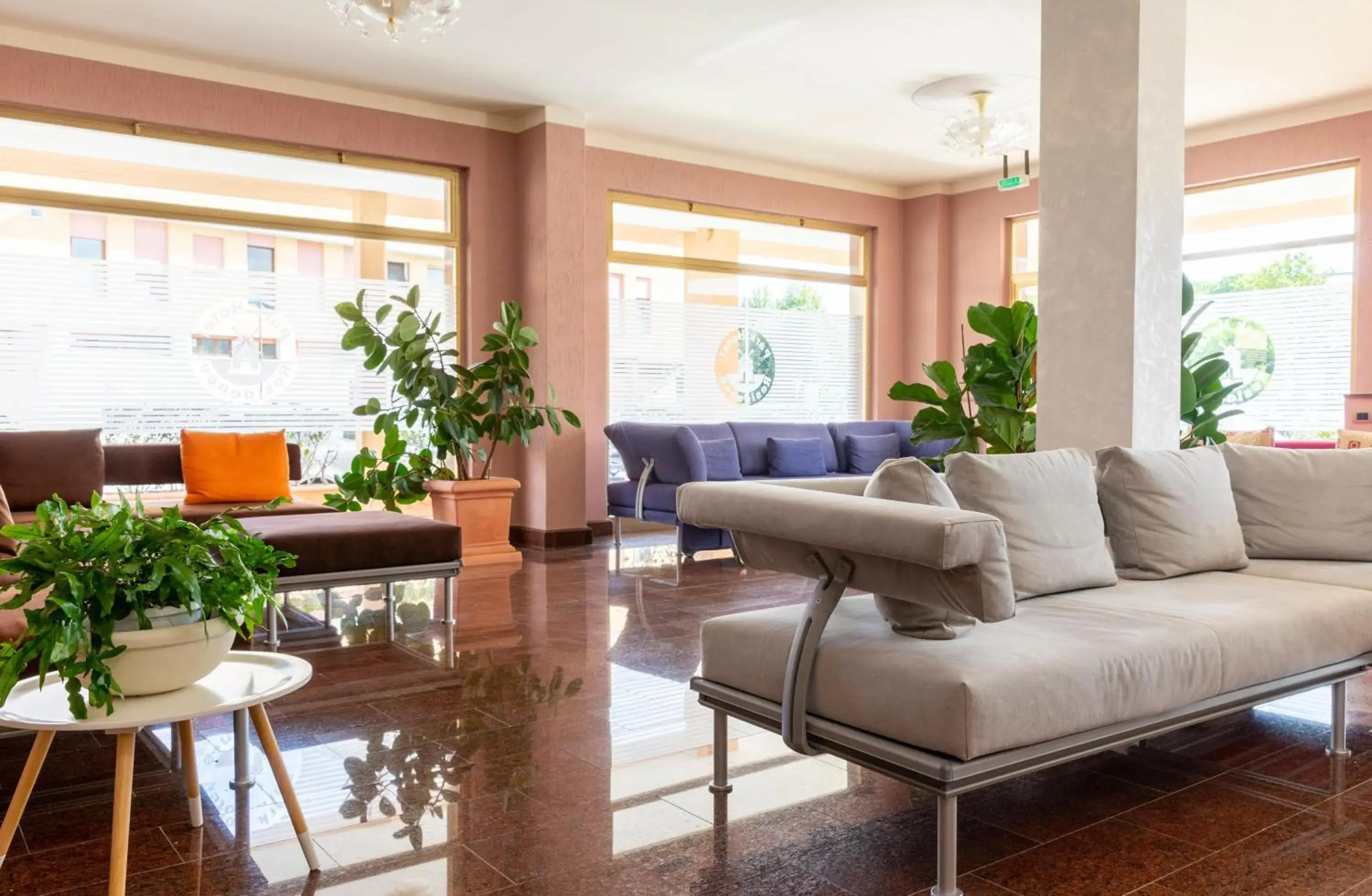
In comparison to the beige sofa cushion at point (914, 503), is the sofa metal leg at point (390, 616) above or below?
below

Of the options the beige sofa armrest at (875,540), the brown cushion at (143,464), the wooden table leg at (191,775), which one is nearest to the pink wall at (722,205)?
the brown cushion at (143,464)

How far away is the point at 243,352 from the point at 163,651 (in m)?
5.40

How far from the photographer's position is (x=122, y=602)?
203 cm

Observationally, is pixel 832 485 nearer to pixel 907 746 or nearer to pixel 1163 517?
pixel 907 746

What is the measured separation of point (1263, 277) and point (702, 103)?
4431 millimetres

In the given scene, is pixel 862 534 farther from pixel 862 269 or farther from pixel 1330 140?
pixel 862 269

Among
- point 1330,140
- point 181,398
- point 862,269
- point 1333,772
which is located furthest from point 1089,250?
point 862,269

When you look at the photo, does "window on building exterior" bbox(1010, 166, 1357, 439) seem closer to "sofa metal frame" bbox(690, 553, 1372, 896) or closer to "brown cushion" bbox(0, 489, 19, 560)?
"sofa metal frame" bbox(690, 553, 1372, 896)

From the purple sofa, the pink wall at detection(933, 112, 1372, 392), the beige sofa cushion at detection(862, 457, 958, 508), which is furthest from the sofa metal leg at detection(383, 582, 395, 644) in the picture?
the pink wall at detection(933, 112, 1372, 392)

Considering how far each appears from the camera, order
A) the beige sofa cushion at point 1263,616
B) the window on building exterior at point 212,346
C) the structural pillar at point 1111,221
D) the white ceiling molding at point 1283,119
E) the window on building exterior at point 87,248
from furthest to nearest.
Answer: the white ceiling molding at point 1283,119
the window on building exterior at point 212,346
the window on building exterior at point 87,248
the structural pillar at point 1111,221
the beige sofa cushion at point 1263,616

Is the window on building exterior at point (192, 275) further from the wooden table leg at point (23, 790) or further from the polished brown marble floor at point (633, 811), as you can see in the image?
the wooden table leg at point (23, 790)

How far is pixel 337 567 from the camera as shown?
4.49m

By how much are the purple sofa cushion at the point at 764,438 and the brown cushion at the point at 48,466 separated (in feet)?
14.0

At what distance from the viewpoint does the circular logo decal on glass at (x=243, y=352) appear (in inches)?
271
